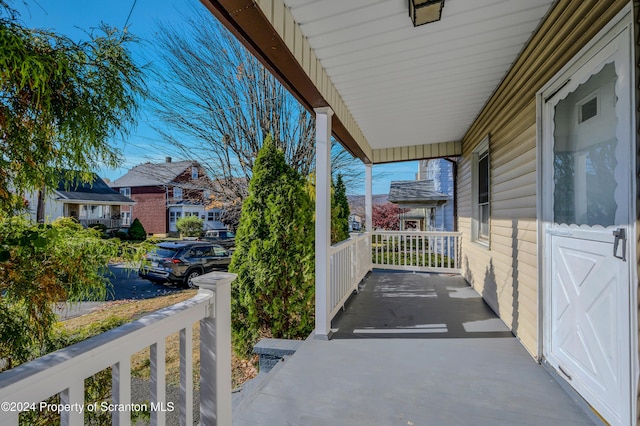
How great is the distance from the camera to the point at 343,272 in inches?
158

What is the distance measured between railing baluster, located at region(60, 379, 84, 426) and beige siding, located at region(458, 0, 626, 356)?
106 inches

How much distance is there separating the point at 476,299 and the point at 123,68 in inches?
188

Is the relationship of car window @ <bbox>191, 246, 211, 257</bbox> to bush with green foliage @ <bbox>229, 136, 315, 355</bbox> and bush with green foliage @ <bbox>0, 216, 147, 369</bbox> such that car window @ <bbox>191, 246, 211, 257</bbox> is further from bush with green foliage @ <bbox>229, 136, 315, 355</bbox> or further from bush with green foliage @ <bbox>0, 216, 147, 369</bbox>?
bush with green foliage @ <bbox>0, 216, 147, 369</bbox>

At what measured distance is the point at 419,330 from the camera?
3.28 m

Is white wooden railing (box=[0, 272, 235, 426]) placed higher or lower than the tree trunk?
lower

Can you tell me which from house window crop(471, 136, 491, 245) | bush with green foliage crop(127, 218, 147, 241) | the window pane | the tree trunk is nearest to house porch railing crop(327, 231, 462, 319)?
house window crop(471, 136, 491, 245)

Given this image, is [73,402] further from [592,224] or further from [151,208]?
[151,208]

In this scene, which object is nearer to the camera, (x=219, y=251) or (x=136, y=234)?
(x=136, y=234)

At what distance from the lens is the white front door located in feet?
5.06

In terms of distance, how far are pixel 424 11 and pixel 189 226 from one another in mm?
14925

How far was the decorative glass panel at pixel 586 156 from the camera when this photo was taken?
1.69 m

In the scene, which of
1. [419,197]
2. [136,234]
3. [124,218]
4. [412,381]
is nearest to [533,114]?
[412,381]

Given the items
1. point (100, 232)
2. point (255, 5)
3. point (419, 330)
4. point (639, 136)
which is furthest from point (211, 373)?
point (419, 330)

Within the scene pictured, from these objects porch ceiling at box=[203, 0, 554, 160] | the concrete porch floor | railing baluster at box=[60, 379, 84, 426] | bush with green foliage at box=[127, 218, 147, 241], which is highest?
porch ceiling at box=[203, 0, 554, 160]
